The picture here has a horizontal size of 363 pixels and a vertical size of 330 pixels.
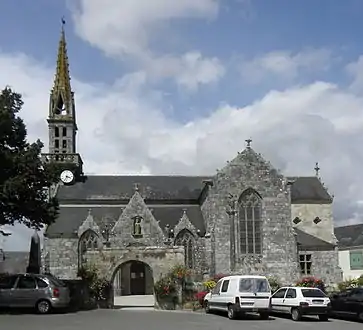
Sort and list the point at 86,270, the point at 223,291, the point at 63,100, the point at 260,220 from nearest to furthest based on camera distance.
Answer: the point at 223,291, the point at 86,270, the point at 260,220, the point at 63,100

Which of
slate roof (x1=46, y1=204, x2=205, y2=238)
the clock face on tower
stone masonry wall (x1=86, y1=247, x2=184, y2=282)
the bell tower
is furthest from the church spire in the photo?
stone masonry wall (x1=86, y1=247, x2=184, y2=282)

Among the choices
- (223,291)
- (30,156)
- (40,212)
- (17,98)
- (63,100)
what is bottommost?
(223,291)

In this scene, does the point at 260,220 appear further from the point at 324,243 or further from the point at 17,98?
the point at 17,98

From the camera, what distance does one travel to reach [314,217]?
5400cm

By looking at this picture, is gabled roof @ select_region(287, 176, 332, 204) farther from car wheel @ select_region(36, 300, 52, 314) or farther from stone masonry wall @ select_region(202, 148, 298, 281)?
car wheel @ select_region(36, 300, 52, 314)

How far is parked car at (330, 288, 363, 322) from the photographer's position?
22570mm

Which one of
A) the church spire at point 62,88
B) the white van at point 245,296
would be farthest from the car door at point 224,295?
the church spire at point 62,88

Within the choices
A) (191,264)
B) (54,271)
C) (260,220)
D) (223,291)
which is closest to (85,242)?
(54,271)

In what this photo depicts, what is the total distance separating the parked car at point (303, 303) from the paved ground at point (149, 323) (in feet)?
1.28

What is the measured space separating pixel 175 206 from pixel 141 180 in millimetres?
4839

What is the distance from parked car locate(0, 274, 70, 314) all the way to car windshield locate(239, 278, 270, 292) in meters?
7.09

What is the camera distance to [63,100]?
6241 cm

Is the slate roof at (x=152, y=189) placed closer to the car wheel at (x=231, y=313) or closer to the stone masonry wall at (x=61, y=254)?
the stone masonry wall at (x=61, y=254)

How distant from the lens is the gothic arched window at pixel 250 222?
44906 millimetres
